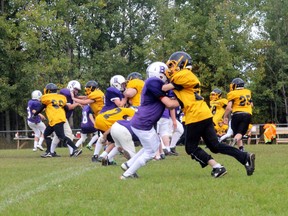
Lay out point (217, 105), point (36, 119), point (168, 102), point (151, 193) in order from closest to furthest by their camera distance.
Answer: point (151, 193), point (168, 102), point (217, 105), point (36, 119)

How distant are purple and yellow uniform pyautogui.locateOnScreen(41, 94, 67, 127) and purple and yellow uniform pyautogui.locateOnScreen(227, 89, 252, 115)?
485 cm

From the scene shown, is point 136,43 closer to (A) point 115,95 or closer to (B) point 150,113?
(A) point 115,95

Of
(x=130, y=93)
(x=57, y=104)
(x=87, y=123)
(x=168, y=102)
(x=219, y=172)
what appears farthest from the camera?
(x=87, y=123)

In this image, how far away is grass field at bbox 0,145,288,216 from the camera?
6230mm

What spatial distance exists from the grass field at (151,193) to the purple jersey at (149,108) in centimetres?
86

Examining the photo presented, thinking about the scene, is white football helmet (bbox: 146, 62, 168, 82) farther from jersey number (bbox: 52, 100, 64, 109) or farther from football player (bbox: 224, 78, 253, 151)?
jersey number (bbox: 52, 100, 64, 109)

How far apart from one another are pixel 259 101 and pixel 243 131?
2799 cm

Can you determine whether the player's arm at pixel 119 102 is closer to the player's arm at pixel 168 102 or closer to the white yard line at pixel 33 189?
the white yard line at pixel 33 189

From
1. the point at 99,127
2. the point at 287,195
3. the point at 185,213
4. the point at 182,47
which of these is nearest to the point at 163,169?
the point at 99,127

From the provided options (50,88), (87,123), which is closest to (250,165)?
(50,88)

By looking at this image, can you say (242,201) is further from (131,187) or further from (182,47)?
(182,47)

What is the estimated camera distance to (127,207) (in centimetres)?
643

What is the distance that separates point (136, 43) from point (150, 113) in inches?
1339

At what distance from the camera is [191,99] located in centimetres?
911
